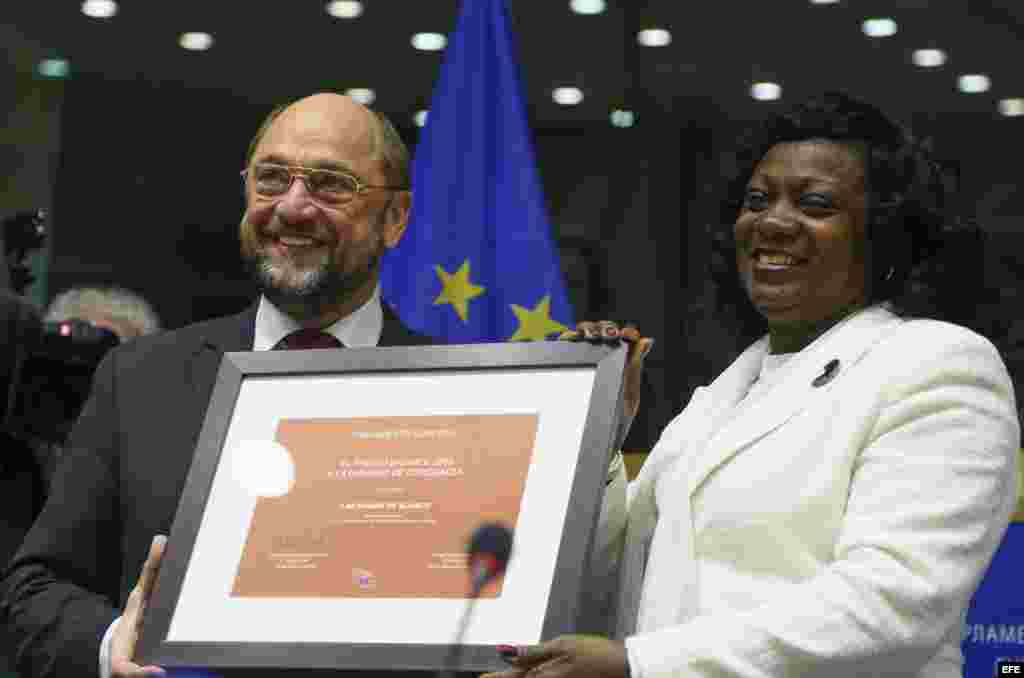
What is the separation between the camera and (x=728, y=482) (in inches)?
99.5

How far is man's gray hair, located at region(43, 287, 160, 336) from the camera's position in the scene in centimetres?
551

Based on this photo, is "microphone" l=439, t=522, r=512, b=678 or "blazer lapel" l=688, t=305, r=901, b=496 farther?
"blazer lapel" l=688, t=305, r=901, b=496

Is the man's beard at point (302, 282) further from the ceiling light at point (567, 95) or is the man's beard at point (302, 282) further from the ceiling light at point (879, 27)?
the ceiling light at point (879, 27)

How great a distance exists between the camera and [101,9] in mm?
5934

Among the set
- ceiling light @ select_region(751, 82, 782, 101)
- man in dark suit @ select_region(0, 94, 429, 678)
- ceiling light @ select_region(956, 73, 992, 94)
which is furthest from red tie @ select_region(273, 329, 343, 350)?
ceiling light @ select_region(956, 73, 992, 94)

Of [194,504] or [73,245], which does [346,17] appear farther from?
[194,504]

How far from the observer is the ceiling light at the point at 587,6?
18.9ft

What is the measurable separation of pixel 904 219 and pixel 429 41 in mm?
3344

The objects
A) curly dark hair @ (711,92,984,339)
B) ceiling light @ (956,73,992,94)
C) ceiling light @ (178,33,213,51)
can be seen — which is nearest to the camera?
curly dark hair @ (711,92,984,339)

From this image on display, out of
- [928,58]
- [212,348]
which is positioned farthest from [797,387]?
[928,58]

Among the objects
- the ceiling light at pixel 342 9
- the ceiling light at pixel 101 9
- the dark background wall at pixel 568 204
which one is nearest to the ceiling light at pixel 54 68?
the dark background wall at pixel 568 204

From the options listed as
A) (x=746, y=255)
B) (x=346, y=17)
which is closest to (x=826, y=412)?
(x=746, y=255)

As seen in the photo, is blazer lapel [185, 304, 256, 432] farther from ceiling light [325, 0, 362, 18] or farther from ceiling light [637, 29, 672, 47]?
ceiling light [325, 0, 362, 18]

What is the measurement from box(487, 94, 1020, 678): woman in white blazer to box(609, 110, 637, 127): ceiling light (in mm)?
2666
